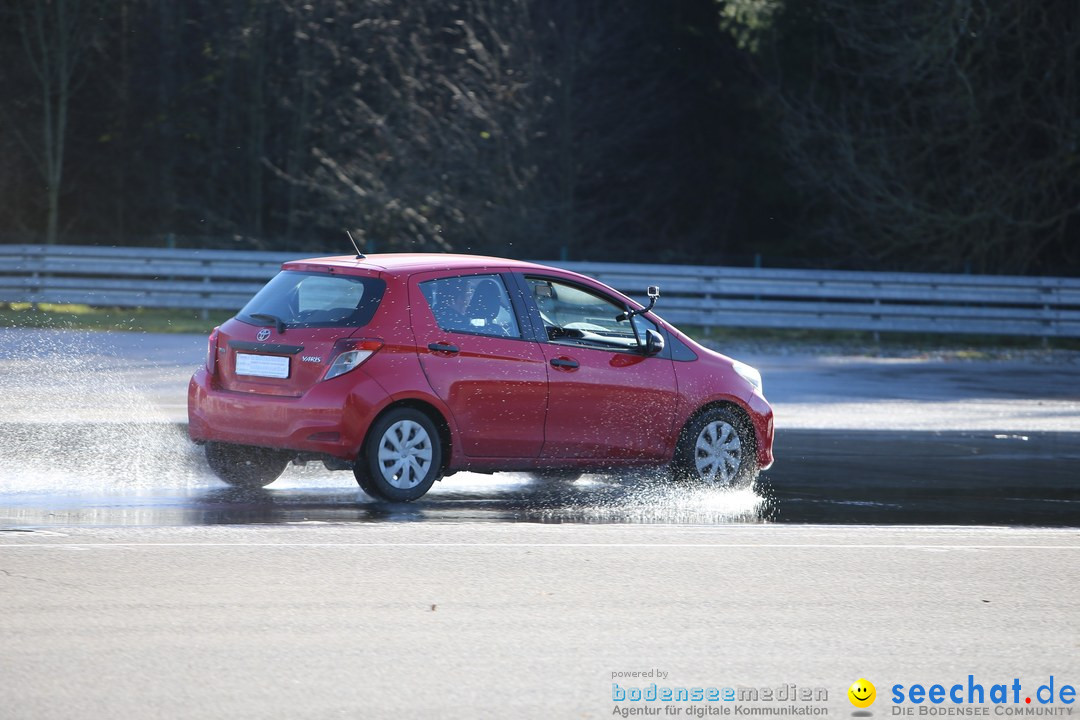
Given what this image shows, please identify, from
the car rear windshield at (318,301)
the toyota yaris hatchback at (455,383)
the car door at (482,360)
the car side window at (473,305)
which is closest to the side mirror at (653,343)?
the toyota yaris hatchback at (455,383)

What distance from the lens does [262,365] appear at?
31.8ft

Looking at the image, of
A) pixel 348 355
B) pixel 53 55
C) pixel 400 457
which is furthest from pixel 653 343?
pixel 53 55

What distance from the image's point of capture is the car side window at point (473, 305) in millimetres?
9961

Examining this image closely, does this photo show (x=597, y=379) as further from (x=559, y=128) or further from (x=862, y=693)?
(x=559, y=128)

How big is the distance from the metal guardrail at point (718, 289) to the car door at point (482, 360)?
14053mm

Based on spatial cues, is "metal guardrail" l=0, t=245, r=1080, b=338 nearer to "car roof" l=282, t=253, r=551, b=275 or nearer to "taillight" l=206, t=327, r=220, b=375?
"car roof" l=282, t=253, r=551, b=275

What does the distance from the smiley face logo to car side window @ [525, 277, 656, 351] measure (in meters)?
4.78

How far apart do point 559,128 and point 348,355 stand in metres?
21.0

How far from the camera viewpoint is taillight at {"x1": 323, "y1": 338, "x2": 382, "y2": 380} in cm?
948

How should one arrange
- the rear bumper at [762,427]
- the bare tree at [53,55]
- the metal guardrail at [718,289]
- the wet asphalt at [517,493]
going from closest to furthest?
the wet asphalt at [517,493]
the rear bumper at [762,427]
the metal guardrail at [718,289]
the bare tree at [53,55]

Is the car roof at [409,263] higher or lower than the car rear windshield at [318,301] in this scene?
higher

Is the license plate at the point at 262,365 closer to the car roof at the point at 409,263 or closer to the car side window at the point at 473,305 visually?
the car roof at the point at 409,263

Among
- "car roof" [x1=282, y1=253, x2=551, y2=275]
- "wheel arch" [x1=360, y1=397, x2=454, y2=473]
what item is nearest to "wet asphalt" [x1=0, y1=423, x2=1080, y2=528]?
"wheel arch" [x1=360, y1=397, x2=454, y2=473]

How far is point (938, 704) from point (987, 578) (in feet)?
8.14
